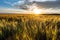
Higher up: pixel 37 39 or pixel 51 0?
pixel 51 0

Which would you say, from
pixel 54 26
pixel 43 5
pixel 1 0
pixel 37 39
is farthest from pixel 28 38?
pixel 1 0

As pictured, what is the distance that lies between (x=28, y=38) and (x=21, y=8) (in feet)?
1.14

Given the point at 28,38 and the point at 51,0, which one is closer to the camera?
the point at 28,38

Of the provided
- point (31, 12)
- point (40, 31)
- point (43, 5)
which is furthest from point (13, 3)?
point (40, 31)

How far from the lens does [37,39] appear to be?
49.6 inches

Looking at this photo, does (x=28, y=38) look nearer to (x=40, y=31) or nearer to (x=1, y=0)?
(x=40, y=31)

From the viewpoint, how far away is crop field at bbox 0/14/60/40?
124 cm

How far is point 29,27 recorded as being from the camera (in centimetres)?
128

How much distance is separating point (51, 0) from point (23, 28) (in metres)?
0.43

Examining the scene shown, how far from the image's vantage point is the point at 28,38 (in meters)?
1.22

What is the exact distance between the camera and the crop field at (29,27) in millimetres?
1243

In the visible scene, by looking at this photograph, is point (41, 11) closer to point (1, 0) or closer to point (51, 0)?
point (51, 0)

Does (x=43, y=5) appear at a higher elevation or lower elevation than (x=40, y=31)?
higher

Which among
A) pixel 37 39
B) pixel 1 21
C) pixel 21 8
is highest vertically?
pixel 21 8
